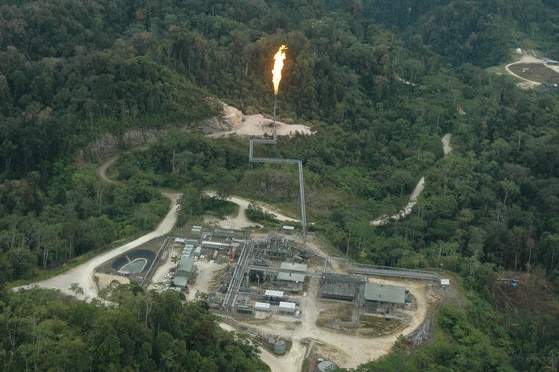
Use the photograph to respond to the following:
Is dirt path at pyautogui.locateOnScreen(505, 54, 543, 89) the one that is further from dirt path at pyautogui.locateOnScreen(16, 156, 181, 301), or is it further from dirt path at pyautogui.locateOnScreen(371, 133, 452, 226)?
dirt path at pyautogui.locateOnScreen(16, 156, 181, 301)

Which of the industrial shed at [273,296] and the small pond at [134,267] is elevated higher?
the industrial shed at [273,296]


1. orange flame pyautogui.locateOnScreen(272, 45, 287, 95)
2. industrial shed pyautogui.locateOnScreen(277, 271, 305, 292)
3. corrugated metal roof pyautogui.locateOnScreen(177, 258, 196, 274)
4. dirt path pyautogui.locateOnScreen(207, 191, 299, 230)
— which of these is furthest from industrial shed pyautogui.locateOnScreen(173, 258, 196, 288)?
orange flame pyautogui.locateOnScreen(272, 45, 287, 95)

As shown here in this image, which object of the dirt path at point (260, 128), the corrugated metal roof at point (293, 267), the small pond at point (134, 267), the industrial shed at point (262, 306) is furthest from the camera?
the dirt path at point (260, 128)

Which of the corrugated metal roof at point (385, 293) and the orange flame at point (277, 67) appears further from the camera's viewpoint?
the orange flame at point (277, 67)

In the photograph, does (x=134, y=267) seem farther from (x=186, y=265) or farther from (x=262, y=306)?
(x=262, y=306)

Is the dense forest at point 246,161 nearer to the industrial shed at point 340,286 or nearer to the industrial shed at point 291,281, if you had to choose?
the industrial shed at point 340,286

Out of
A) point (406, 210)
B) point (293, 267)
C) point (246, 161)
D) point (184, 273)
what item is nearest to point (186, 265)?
point (184, 273)

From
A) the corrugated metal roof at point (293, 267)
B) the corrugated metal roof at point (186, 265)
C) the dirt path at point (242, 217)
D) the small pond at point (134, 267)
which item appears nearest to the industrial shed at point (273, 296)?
the corrugated metal roof at point (293, 267)
